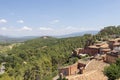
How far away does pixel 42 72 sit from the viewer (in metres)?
61.3

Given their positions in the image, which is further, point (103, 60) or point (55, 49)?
point (55, 49)

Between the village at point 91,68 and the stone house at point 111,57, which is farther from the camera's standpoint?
the stone house at point 111,57

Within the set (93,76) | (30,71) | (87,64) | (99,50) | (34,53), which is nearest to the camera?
(93,76)

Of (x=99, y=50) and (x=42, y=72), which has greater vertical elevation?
(x=99, y=50)

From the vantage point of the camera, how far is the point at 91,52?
5253 centimetres

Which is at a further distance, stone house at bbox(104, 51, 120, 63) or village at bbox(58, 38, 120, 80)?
stone house at bbox(104, 51, 120, 63)

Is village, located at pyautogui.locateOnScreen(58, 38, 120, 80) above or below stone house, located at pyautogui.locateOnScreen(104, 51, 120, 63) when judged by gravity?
below

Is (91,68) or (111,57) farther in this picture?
(111,57)

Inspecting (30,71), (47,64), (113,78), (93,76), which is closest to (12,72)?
(30,71)

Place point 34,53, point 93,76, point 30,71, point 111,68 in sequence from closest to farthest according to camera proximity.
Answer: point 111,68
point 93,76
point 30,71
point 34,53

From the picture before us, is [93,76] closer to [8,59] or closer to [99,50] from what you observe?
[99,50]

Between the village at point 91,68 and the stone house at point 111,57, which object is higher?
the stone house at point 111,57

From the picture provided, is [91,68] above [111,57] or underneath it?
underneath

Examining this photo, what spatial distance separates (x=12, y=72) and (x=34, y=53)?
26.2 meters
